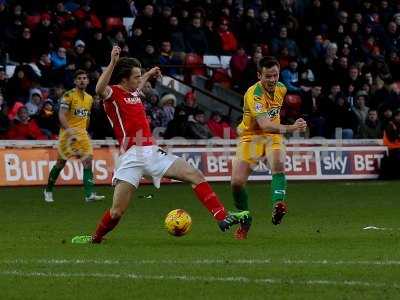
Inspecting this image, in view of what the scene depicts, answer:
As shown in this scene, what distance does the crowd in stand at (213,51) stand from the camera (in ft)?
87.7

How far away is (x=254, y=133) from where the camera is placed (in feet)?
48.8

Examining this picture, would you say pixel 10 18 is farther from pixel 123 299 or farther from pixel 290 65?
pixel 123 299

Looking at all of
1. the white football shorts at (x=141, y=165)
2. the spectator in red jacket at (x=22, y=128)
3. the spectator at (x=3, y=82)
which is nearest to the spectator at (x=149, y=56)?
the spectator at (x=3, y=82)

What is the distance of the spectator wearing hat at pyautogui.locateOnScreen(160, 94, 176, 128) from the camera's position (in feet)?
90.2

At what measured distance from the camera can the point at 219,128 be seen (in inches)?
→ 1114

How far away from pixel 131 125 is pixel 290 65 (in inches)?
695

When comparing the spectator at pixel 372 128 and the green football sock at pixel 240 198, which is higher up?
the spectator at pixel 372 128

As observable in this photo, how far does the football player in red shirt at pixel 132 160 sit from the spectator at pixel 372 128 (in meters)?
16.5

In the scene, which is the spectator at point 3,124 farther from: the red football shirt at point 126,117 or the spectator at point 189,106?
the red football shirt at point 126,117

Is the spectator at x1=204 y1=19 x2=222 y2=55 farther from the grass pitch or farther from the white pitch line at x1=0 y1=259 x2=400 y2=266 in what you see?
the white pitch line at x1=0 y1=259 x2=400 y2=266

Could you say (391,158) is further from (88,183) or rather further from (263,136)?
(263,136)

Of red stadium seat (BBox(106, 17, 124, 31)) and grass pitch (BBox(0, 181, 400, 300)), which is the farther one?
red stadium seat (BBox(106, 17, 124, 31))

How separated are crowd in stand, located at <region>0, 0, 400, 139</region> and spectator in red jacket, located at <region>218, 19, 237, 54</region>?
3 centimetres

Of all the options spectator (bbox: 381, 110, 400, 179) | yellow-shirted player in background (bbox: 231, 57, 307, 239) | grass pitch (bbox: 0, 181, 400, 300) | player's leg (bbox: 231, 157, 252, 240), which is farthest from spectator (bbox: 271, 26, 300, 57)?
player's leg (bbox: 231, 157, 252, 240)
